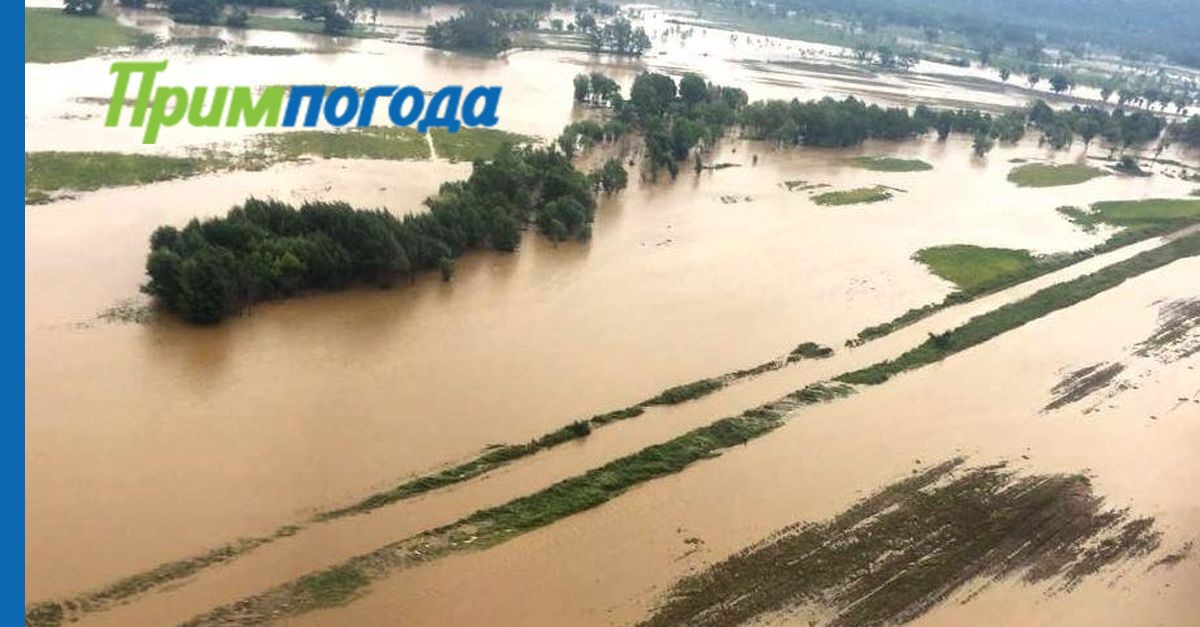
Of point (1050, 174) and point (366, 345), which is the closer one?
point (366, 345)

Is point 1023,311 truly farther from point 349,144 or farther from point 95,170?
point 95,170

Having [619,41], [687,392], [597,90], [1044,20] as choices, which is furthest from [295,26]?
[1044,20]

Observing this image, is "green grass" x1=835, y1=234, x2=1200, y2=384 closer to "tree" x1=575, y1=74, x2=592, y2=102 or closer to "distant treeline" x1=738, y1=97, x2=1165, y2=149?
"distant treeline" x1=738, y1=97, x2=1165, y2=149

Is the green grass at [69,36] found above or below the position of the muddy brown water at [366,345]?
above

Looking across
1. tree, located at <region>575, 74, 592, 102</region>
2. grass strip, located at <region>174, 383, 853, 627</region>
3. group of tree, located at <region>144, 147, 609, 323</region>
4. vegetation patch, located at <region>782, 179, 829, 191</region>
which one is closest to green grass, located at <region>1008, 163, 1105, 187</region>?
vegetation patch, located at <region>782, 179, 829, 191</region>

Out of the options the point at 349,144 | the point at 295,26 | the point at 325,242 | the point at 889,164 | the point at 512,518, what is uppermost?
the point at 295,26

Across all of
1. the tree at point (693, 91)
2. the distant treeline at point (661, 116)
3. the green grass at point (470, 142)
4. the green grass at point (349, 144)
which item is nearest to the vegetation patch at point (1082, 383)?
the distant treeline at point (661, 116)

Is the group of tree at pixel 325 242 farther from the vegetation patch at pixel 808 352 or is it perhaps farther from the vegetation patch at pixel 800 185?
the vegetation patch at pixel 800 185
